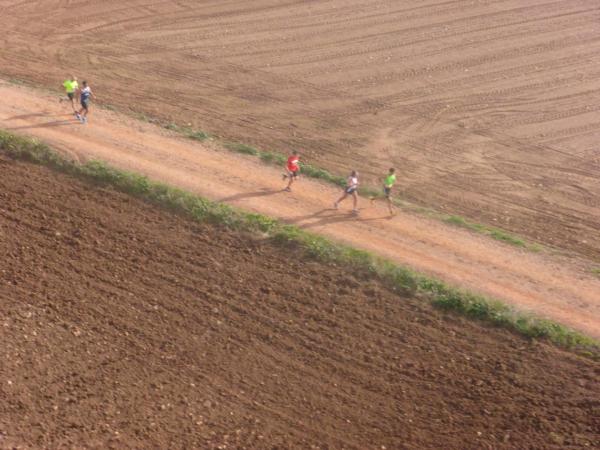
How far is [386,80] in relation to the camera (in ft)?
110

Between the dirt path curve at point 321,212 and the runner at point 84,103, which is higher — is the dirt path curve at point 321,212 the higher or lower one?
the lower one

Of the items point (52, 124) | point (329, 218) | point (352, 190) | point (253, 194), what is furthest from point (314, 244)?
point (52, 124)

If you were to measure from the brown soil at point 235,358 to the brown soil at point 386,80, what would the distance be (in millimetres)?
8281

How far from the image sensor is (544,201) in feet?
82.3

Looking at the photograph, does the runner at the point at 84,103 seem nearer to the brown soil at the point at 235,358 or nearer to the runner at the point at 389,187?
the brown soil at the point at 235,358

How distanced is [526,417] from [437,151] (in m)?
15.5

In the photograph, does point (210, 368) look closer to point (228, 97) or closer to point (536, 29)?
point (228, 97)

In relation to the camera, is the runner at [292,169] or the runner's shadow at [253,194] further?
the runner at [292,169]

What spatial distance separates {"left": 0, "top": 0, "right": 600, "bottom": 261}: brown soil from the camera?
26.2 m

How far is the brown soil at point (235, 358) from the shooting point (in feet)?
43.5

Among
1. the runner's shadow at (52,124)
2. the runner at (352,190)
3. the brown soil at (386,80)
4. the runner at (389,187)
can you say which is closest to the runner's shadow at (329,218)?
the runner at (352,190)

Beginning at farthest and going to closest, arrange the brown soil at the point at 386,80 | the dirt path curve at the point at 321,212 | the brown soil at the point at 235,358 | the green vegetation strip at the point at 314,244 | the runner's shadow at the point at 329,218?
the brown soil at the point at 386,80 < the runner's shadow at the point at 329,218 < the dirt path curve at the point at 321,212 < the green vegetation strip at the point at 314,244 < the brown soil at the point at 235,358

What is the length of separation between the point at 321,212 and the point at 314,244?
2639 millimetres

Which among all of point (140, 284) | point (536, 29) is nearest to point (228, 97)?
point (140, 284)
